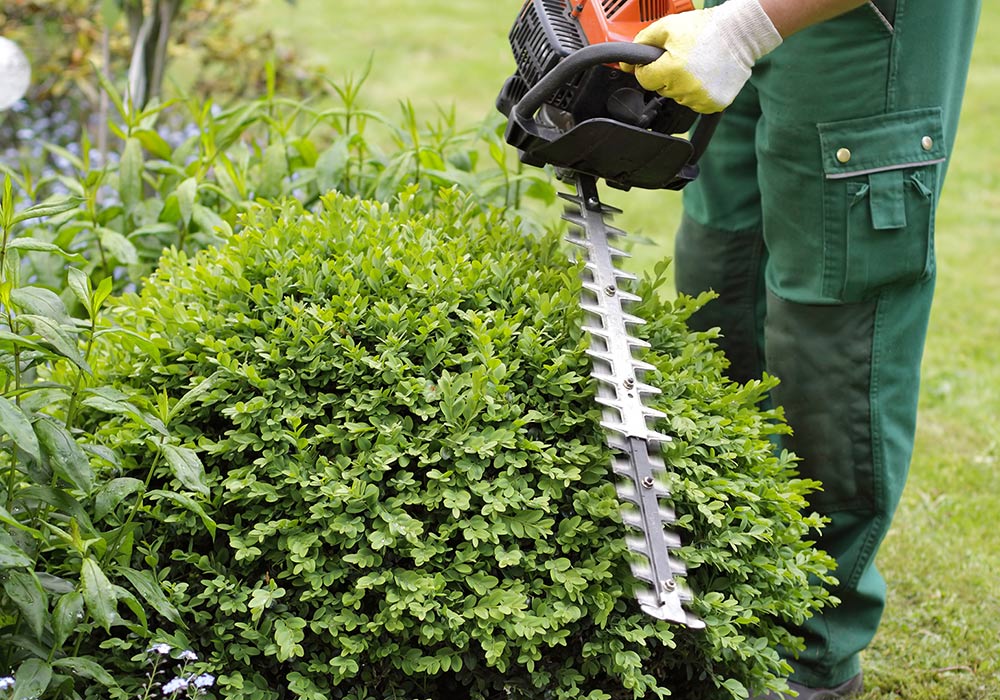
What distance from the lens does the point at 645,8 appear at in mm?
2127

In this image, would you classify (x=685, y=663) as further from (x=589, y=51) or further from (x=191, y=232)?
(x=191, y=232)

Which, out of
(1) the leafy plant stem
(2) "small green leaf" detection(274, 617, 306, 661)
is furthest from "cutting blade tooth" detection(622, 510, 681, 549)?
(1) the leafy plant stem

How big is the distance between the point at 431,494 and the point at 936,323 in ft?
11.9

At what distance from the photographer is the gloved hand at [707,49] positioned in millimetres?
1912

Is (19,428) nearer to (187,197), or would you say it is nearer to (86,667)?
(86,667)

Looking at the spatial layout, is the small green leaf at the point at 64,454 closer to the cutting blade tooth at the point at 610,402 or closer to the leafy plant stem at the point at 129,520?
the leafy plant stem at the point at 129,520

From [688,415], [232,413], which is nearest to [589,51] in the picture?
[688,415]

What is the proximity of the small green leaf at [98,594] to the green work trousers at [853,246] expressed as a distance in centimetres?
151

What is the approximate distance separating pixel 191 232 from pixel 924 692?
7.18 feet

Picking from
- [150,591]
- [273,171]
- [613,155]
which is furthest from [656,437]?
[273,171]

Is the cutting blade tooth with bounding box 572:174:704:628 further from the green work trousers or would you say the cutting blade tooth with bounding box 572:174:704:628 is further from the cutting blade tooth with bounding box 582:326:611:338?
the green work trousers

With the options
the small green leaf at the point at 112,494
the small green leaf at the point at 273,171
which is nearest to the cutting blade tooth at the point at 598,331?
the small green leaf at the point at 112,494

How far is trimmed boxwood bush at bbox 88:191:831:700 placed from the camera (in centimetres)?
190

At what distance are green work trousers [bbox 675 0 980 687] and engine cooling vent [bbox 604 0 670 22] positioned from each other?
30cm
